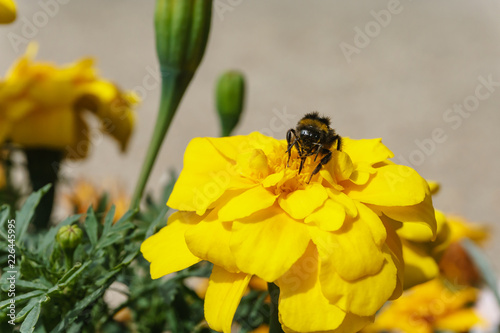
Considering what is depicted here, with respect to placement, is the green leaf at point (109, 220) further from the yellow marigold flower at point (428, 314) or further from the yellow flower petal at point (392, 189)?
the yellow marigold flower at point (428, 314)

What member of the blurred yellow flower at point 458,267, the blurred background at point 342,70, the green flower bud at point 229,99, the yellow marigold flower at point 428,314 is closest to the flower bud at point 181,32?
the green flower bud at point 229,99

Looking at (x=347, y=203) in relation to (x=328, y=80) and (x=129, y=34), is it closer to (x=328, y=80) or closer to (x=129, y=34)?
(x=328, y=80)

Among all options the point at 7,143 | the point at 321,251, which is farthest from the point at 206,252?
the point at 7,143

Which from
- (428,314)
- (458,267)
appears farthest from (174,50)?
(458,267)

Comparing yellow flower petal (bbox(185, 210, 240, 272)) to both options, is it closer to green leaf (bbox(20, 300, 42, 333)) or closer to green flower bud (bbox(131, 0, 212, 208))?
green leaf (bbox(20, 300, 42, 333))

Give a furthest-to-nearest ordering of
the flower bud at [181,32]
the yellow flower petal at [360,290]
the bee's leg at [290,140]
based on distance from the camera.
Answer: the flower bud at [181,32], the bee's leg at [290,140], the yellow flower petal at [360,290]
